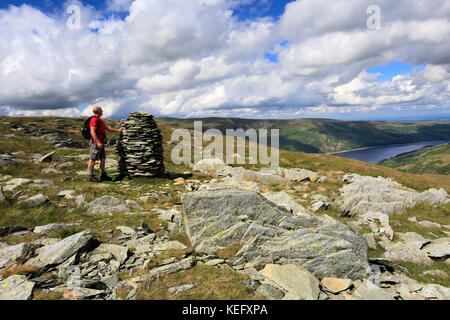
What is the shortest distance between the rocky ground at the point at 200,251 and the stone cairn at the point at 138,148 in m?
5.92

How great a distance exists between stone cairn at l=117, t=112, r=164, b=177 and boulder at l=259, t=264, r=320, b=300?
52.1 feet

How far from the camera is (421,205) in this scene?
1736 cm

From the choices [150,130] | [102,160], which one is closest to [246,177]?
[150,130]

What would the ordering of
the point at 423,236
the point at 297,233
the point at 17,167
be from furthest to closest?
the point at 17,167
the point at 423,236
the point at 297,233

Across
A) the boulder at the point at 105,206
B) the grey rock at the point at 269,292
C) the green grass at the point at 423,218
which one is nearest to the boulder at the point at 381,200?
the green grass at the point at 423,218

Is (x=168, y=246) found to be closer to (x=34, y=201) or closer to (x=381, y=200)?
(x=34, y=201)

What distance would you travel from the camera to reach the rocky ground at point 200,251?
5.71m

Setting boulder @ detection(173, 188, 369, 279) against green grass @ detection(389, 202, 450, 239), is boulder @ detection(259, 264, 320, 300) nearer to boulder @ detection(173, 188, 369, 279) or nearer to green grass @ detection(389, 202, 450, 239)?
boulder @ detection(173, 188, 369, 279)

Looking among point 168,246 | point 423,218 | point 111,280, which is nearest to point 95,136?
point 168,246

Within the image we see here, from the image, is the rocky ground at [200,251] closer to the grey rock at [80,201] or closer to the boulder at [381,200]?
the grey rock at [80,201]

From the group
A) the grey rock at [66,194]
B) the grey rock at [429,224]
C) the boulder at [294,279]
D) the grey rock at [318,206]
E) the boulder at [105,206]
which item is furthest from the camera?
the grey rock at [318,206]
